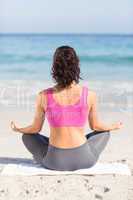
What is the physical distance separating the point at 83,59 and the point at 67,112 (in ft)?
53.0

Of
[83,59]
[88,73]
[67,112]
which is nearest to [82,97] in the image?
[67,112]

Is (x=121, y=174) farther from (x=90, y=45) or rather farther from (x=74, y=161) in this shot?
(x=90, y=45)

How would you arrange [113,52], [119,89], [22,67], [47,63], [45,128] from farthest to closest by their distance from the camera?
[113,52]
[47,63]
[22,67]
[119,89]
[45,128]

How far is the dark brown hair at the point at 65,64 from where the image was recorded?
3730 millimetres

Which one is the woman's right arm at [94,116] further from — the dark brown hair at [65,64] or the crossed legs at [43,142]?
the dark brown hair at [65,64]

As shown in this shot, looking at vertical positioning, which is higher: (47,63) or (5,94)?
(5,94)

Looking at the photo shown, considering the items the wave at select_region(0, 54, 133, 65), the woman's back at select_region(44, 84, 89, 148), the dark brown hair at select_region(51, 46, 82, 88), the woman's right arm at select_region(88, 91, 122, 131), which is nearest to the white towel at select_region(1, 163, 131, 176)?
the woman's back at select_region(44, 84, 89, 148)

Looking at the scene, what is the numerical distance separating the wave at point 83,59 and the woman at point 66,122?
47.1ft

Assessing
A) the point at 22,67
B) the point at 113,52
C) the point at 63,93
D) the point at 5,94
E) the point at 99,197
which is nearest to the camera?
the point at 99,197

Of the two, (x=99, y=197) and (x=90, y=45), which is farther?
→ (x=90, y=45)

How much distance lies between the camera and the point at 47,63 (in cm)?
1870

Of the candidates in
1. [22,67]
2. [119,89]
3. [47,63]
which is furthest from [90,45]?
[119,89]

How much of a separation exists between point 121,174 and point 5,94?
561 cm

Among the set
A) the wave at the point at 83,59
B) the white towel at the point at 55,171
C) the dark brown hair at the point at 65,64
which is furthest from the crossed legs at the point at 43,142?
the wave at the point at 83,59
